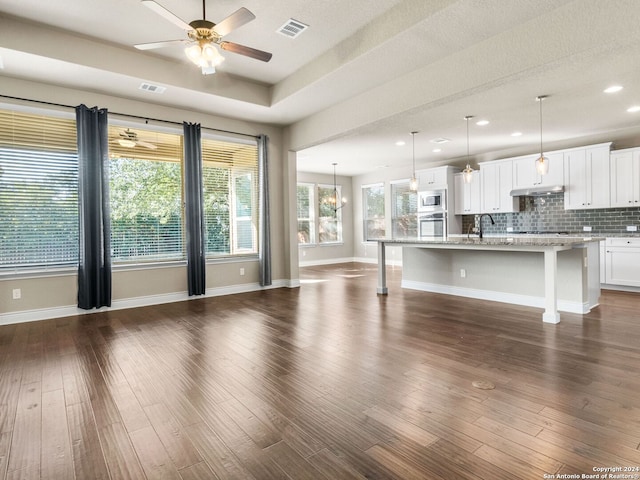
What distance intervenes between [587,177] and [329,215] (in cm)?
666

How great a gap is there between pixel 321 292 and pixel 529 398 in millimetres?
4131

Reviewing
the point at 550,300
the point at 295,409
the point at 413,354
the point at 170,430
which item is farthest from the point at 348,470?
the point at 550,300

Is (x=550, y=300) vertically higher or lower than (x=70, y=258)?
lower

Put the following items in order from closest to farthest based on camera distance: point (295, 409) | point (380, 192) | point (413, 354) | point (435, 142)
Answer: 1. point (295, 409)
2. point (413, 354)
3. point (435, 142)
4. point (380, 192)

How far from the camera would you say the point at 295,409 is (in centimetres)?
217

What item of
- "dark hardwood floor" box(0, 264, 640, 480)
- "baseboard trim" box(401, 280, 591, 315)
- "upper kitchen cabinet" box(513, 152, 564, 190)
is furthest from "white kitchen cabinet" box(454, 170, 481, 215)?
"dark hardwood floor" box(0, 264, 640, 480)

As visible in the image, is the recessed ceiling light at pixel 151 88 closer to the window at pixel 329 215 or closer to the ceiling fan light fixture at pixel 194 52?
the ceiling fan light fixture at pixel 194 52

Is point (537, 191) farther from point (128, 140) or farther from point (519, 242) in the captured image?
point (128, 140)

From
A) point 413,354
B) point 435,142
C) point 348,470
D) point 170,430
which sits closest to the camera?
point 348,470

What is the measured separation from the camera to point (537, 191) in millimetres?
7027

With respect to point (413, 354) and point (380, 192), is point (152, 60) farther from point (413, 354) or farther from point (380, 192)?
point (380, 192)

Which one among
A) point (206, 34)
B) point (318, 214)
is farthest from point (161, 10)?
point (318, 214)

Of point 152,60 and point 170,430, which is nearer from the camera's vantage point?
point 170,430

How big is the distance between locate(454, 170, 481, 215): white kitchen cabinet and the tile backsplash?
285mm
